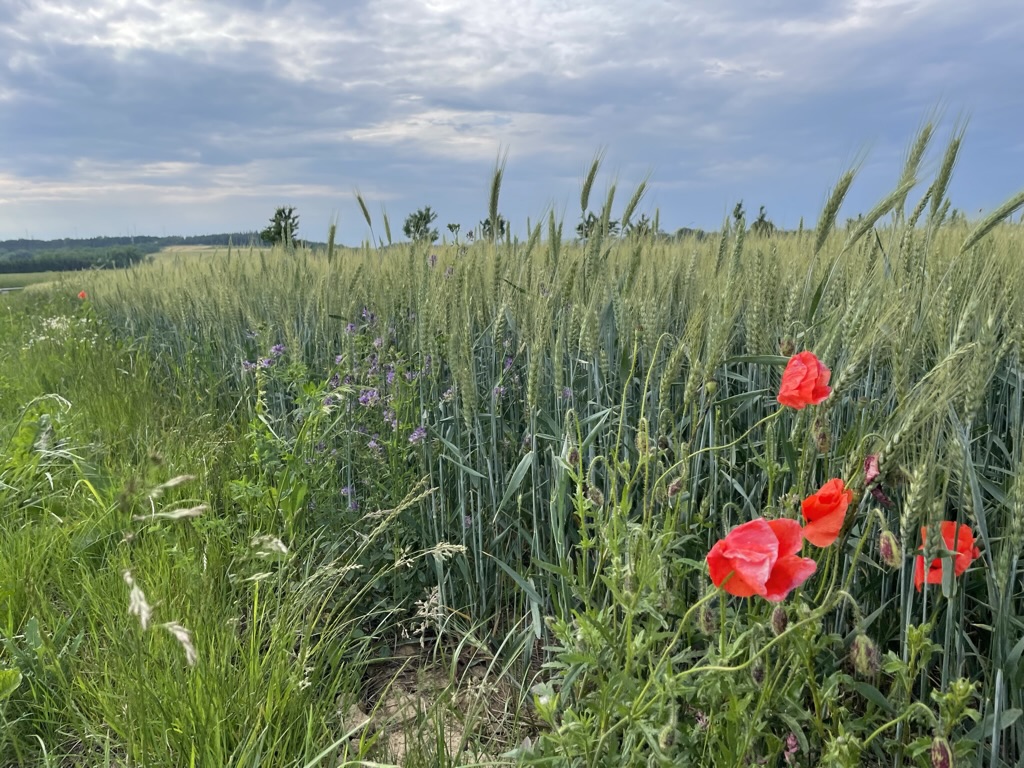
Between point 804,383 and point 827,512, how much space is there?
19cm

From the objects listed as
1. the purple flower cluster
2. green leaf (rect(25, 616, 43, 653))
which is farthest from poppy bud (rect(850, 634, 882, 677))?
green leaf (rect(25, 616, 43, 653))

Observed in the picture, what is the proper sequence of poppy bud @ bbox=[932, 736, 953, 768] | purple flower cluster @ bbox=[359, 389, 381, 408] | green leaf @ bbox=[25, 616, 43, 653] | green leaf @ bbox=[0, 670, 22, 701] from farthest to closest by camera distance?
purple flower cluster @ bbox=[359, 389, 381, 408] → green leaf @ bbox=[25, 616, 43, 653] → green leaf @ bbox=[0, 670, 22, 701] → poppy bud @ bbox=[932, 736, 953, 768]

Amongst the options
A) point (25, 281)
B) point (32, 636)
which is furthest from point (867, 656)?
point (25, 281)

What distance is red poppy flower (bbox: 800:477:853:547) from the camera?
0.88 m

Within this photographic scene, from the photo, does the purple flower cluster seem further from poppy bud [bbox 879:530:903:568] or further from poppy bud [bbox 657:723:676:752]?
poppy bud [bbox 879:530:903:568]

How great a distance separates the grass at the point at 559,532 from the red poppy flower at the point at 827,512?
0.04 metres

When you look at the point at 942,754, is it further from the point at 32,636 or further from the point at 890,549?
the point at 32,636

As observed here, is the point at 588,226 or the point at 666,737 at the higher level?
the point at 588,226

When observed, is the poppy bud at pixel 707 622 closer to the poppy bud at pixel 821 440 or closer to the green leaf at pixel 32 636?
the poppy bud at pixel 821 440

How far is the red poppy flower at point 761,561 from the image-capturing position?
803mm

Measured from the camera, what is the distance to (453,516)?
189 centimetres

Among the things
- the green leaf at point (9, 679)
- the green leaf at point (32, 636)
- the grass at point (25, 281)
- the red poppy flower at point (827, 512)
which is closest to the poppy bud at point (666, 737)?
the red poppy flower at point (827, 512)

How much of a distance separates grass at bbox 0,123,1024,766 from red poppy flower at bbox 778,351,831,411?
0.05 metres

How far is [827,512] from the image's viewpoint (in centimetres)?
91
